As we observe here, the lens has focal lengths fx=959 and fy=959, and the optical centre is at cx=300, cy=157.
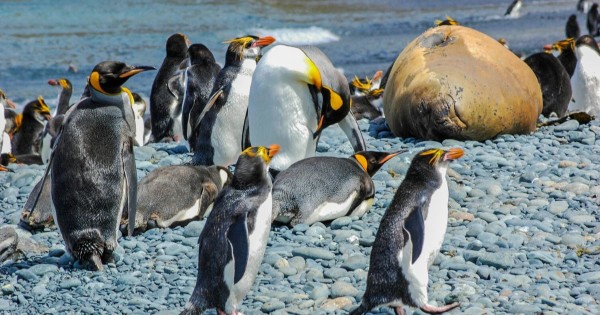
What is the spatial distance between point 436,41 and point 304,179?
127 inches

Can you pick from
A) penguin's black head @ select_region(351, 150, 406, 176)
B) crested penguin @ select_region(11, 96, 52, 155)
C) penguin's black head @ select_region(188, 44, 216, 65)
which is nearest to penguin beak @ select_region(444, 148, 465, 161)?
penguin's black head @ select_region(351, 150, 406, 176)

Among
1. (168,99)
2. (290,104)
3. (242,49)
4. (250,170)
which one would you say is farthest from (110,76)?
(168,99)

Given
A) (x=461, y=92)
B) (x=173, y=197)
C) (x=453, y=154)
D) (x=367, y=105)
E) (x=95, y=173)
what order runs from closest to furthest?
(x=453, y=154) → (x=95, y=173) → (x=173, y=197) → (x=461, y=92) → (x=367, y=105)

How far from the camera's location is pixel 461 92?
25.4 ft

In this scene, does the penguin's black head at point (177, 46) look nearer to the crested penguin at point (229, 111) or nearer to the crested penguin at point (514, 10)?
the crested penguin at point (229, 111)

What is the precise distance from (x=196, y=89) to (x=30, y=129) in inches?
148

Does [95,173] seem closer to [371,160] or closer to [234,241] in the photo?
[234,241]

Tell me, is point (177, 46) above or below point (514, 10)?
above

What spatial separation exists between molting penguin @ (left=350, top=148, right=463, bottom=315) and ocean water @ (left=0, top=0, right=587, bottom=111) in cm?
1227

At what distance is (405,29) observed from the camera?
25828 mm

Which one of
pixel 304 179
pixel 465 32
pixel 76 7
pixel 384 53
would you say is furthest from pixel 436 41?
pixel 76 7

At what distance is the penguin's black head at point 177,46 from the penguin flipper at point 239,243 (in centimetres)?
614

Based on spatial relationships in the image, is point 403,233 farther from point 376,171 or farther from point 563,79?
point 563,79

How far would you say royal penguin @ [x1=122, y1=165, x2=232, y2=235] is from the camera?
19.8 ft
